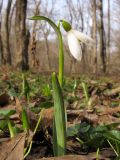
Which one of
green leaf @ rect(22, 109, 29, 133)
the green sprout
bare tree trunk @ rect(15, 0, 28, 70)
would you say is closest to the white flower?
the green sprout

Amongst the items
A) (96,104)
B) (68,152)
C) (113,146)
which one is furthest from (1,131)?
(96,104)

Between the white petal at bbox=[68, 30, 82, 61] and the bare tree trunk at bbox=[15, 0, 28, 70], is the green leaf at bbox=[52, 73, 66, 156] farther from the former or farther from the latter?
the bare tree trunk at bbox=[15, 0, 28, 70]

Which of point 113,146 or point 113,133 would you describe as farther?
point 113,146

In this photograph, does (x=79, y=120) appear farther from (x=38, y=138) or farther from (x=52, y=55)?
(x=52, y=55)

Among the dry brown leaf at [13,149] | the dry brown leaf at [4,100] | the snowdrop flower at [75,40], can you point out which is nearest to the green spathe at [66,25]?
the snowdrop flower at [75,40]

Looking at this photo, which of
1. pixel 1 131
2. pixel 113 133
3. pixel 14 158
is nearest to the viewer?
pixel 14 158

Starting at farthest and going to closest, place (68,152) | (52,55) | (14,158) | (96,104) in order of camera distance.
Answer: (52,55) < (96,104) < (68,152) < (14,158)

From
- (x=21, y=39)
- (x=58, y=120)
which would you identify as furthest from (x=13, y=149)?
(x=21, y=39)

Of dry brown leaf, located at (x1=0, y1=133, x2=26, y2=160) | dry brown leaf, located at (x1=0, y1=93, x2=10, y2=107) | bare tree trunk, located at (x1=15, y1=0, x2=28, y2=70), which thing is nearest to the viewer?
dry brown leaf, located at (x1=0, y1=133, x2=26, y2=160)
